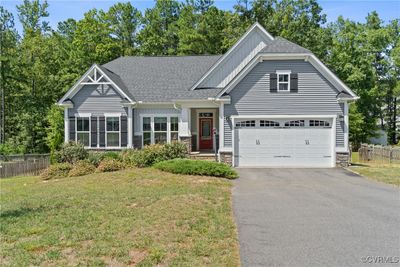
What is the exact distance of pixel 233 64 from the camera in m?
20.4

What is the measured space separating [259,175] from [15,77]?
25.9m

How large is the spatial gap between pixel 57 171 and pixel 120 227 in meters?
11.2

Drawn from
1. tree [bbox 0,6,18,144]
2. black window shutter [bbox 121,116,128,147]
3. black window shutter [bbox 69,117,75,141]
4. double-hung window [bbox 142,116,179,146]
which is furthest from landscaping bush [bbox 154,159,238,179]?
tree [bbox 0,6,18,144]

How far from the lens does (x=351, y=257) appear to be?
542 cm

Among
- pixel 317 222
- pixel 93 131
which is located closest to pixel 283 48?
pixel 93 131

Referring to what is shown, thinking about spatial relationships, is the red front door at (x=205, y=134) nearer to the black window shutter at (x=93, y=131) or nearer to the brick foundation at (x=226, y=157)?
the brick foundation at (x=226, y=157)

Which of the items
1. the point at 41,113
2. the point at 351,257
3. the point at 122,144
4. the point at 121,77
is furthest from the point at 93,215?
the point at 41,113

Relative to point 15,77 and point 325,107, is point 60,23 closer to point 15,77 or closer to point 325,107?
point 15,77

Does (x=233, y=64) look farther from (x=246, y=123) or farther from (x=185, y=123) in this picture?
(x=185, y=123)

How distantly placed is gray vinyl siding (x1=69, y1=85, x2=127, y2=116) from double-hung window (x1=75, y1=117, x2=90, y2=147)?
1.75 ft

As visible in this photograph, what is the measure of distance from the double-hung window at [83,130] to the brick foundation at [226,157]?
812 cm

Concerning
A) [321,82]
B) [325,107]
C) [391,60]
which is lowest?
[325,107]

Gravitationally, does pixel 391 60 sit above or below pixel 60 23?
below

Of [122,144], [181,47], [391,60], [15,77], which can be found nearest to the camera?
[122,144]
